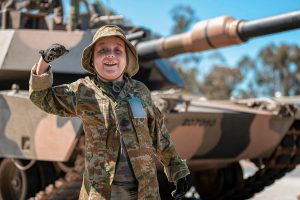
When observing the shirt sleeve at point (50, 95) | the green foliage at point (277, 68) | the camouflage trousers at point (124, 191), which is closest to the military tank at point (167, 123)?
the shirt sleeve at point (50, 95)

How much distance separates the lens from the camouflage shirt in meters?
2.39

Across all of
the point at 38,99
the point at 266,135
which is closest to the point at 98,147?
the point at 38,99

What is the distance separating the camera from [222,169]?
7.79 m

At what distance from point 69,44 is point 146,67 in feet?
4.39

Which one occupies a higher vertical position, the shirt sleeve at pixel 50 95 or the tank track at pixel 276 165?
the shirt sleeve at pixel 50 95

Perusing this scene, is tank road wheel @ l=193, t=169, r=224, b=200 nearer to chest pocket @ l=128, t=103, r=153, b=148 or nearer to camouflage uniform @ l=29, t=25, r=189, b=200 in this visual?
camouflage uniform @ l=29, t=25, r=189, b=200

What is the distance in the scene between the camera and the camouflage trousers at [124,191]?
2.38 metres

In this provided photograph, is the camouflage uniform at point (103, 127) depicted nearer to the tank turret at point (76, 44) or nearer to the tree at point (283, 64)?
the tank turret at point (76, 44)

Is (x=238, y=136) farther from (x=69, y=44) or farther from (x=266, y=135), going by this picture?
(x=69, y=44)

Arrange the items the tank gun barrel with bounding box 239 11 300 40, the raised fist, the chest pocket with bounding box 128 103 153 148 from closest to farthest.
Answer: the raised fist < the chest pocket with bounding box 128 103 153 148 < the tank gun barrel with bounding box 239 11 300 40

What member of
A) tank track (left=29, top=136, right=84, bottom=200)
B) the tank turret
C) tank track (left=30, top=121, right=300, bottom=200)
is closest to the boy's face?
tank track (left=29, top=136, right=84, bottom=200)

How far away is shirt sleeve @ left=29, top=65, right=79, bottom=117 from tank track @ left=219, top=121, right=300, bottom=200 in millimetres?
5152

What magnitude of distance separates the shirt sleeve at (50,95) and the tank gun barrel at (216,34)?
284 cm

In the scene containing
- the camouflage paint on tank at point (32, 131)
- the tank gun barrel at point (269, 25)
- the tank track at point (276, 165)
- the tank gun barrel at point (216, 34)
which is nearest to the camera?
the tank gun barrel at point (269, 25)
